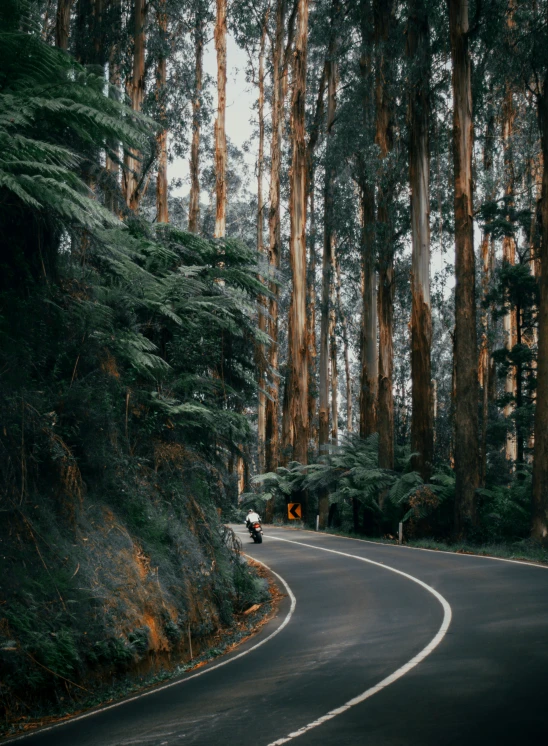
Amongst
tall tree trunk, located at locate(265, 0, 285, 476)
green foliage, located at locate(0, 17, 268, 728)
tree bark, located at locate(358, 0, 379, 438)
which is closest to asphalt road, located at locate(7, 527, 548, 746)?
green foliage, located at locate(0, 17, 268, 728)

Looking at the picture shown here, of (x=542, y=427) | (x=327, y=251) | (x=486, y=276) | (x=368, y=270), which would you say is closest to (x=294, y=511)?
(x=368, y=270)

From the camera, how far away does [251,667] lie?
9648 mm

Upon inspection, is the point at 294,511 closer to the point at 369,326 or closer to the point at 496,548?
Result: the point at 369,326

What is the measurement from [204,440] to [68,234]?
19.7ft

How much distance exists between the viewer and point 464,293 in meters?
23.1

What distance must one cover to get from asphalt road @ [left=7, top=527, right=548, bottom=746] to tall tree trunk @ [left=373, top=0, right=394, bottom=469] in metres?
13.3

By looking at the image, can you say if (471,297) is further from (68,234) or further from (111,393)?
(68,234)

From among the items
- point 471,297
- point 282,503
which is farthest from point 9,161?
point 282,503

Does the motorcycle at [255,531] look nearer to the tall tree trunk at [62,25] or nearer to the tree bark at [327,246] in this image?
the tree bark at [327,246]

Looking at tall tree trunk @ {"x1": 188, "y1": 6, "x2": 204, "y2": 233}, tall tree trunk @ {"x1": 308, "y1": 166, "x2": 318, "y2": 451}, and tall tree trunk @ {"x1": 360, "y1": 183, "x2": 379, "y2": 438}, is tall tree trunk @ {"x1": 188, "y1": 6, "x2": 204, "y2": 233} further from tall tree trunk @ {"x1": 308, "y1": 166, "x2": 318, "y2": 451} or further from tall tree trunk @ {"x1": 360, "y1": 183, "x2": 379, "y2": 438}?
tall tree trunk @ {"x1": 360, "y1": 183, "x2": 379, "y2": 438}

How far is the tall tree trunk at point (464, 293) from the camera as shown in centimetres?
2267

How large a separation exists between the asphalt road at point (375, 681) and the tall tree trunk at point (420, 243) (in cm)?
1017

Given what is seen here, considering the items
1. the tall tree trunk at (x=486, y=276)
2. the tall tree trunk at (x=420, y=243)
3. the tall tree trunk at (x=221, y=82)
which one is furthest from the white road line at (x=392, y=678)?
the tall tree trunk at (x=486, y=276)

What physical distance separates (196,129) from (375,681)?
33.2 meters
